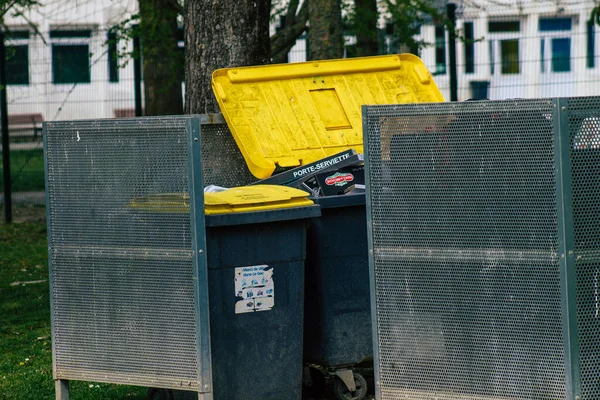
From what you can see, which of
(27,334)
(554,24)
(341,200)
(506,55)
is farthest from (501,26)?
(341,200)

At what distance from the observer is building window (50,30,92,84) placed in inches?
590

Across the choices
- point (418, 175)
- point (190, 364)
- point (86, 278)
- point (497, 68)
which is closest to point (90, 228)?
point (86, 278)

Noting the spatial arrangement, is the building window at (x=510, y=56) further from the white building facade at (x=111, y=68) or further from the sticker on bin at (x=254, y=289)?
the sticker on bin at (x=254, y=289)

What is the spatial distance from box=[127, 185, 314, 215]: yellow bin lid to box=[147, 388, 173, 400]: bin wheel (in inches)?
42.9

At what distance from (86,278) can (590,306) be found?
8.41ft

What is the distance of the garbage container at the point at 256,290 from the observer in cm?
487

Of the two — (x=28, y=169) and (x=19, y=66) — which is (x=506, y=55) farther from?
(x=28, y=169)

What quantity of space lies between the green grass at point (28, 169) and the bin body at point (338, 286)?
39.0ft

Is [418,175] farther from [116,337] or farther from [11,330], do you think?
[11,330]

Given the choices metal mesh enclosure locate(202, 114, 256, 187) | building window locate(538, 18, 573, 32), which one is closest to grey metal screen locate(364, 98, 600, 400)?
metal mesh enclosure locate(202, 114, 256, 187)

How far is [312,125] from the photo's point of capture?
656 centimetres

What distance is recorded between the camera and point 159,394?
5273 millimetres

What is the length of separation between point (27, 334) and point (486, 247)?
172 inches

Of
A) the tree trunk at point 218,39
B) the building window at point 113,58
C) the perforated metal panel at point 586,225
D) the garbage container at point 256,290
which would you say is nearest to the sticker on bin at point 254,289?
the garbage container at point 256,290
